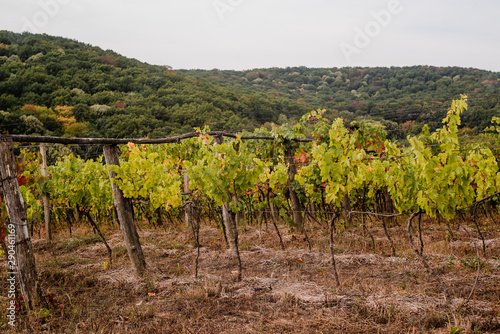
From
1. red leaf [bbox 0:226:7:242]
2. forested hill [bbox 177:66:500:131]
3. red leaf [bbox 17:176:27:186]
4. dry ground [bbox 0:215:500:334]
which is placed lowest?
dry ground [bbox 0:215:500:334]

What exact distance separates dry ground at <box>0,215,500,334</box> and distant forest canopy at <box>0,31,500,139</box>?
1395 cm

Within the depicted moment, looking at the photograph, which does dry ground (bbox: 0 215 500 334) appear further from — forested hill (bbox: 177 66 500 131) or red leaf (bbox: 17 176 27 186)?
forested hill (bbox: 177 66 500 131)

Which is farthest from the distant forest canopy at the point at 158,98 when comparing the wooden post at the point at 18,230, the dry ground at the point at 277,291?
the wooden post at the point at 18,230

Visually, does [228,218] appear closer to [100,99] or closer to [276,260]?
[276,260]

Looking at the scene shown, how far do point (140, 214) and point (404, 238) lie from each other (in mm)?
8156

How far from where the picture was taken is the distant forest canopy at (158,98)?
21.8 m

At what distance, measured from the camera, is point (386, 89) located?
117 ft

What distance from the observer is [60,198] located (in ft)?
28.5

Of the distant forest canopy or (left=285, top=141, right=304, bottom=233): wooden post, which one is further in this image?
the distant forest canopy

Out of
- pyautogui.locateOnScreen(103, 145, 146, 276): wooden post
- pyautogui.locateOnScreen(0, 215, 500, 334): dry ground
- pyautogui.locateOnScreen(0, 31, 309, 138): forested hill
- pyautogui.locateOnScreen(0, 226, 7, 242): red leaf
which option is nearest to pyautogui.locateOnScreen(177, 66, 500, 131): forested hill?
pyautogui.locateOnScreen(0, 31, 309, 138): forested hill

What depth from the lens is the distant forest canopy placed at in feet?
71.4

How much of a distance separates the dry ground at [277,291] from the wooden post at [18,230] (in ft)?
0.77

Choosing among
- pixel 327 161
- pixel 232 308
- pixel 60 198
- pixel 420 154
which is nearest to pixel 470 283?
pixel 420 154

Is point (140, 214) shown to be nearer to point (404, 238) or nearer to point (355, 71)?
point (404, 238)
